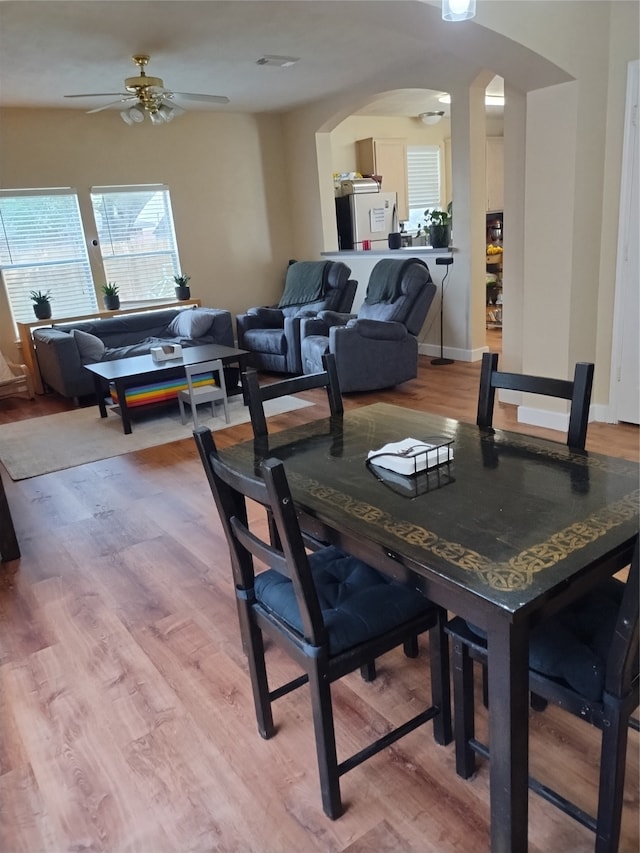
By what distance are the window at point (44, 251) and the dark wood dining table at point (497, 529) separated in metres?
5.28

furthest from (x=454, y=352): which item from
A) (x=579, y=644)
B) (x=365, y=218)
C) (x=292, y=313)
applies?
(x=579, y=644)

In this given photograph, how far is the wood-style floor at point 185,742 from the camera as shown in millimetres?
1452

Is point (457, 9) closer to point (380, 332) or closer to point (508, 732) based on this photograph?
point (508, 732)

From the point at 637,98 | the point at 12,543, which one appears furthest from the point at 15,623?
the point at 637,98

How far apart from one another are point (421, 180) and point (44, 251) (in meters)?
5.30

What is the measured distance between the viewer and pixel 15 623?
2395 millimetres

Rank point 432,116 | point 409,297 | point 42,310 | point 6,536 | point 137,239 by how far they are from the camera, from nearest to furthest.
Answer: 1. point 6,536
2. point 409,297
3. point 42,310
4. point 137,239
5. point 432,116

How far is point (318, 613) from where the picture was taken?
53.2 inches

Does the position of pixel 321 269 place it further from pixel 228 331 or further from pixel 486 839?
pixel 486 839

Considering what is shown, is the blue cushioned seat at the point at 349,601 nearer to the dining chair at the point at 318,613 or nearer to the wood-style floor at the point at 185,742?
the dining chair at the point at 318,613

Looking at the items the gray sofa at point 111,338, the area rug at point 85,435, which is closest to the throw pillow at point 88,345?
the gray sofa at point 111,338

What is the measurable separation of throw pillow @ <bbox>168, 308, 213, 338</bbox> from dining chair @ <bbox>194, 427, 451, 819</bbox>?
14.2 ft

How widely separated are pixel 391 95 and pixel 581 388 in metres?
5.90

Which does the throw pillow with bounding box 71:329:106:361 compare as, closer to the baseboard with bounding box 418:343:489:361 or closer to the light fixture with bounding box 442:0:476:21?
the baseboard with bounding box 418:343:489:361
